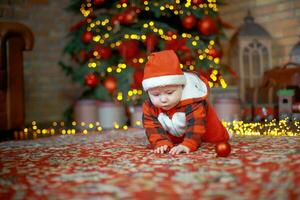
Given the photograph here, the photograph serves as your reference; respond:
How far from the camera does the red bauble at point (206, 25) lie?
2.91m

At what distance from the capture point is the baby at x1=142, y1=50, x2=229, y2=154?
1.45m

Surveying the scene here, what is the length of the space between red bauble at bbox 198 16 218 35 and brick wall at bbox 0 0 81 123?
1356mm

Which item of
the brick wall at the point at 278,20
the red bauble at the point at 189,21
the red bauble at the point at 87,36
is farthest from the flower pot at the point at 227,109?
the red bauble at the point at 87,36

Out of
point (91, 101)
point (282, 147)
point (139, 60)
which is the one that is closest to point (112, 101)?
point (91, 101)

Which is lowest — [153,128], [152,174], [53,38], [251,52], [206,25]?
[152,174]

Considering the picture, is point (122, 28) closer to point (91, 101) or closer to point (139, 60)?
point (139, 60)

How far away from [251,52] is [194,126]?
2.24 meters

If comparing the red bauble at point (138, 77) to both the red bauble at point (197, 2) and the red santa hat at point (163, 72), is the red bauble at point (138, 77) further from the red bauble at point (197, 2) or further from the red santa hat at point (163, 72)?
the red santa hat at point (163, 72)

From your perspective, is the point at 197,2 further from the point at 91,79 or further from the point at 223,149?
the point at 223,149

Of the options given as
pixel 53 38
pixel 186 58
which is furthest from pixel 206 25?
pixel 53 38

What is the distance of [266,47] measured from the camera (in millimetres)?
3504

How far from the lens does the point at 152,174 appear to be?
1.09 meters

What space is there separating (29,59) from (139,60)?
4.21 feet

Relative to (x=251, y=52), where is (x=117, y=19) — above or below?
above
